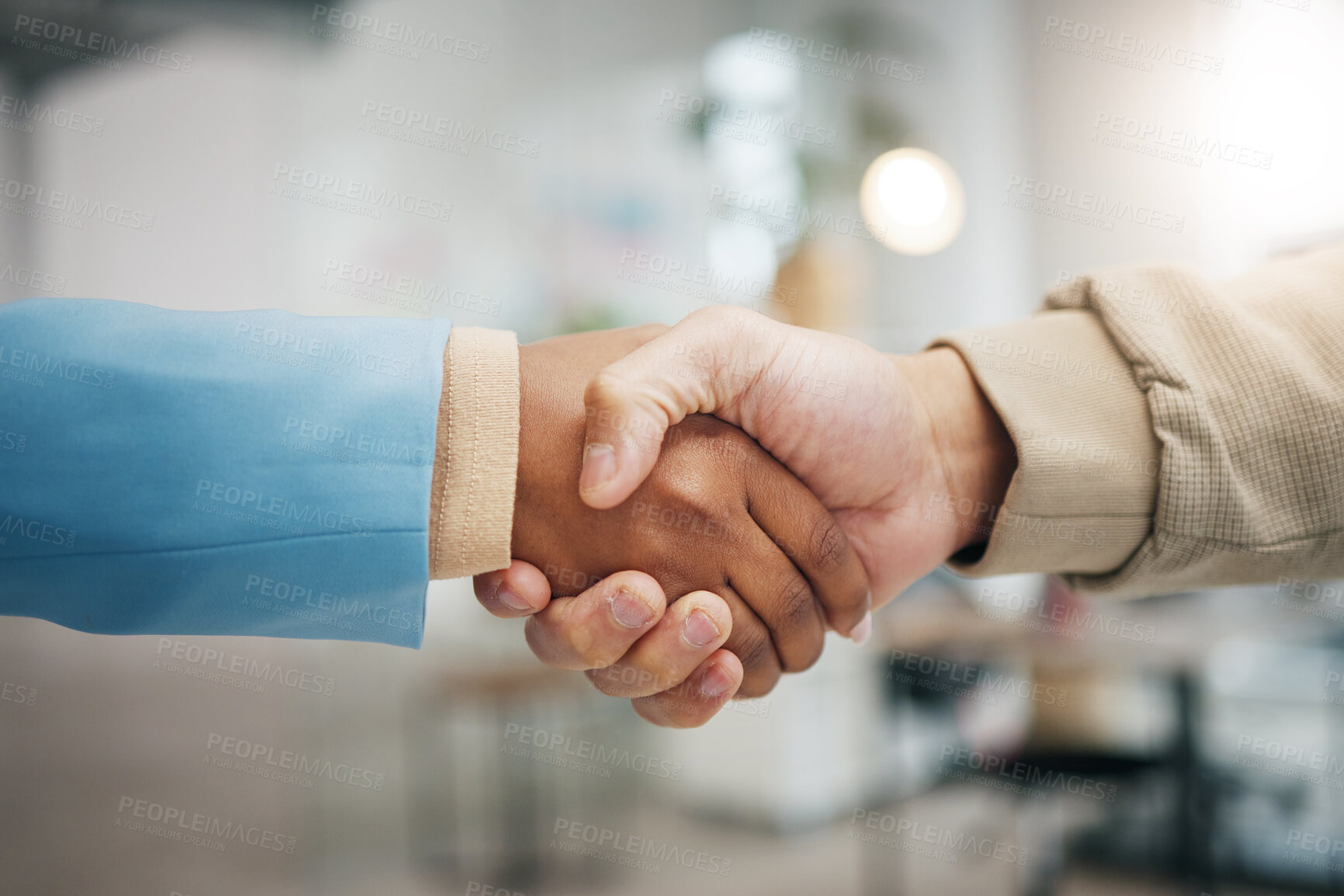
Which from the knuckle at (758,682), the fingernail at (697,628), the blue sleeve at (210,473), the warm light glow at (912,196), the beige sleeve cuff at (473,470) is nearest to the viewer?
the blue sleeve at (210,473)

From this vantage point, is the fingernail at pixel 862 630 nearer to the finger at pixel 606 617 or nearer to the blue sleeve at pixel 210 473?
the finger at pixel 606 617

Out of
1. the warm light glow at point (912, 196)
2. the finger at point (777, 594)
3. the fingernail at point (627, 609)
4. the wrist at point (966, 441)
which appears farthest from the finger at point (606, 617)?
the warm light glow at point (912, 196)

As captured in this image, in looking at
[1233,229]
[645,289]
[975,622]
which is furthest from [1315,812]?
[645,289]

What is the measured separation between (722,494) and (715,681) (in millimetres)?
220

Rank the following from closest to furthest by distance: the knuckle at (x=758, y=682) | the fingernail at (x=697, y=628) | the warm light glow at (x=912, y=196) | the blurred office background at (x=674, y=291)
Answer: the fingernail at (x=697, y=628) < the knuckle at (x=758, y=682) < the blurred office background at (x=674, y=291) < the warm light glow at (x=912, y=196)

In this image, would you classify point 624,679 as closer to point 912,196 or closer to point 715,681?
point 715,681

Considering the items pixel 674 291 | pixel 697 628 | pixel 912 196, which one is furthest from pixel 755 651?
pixel 912 196

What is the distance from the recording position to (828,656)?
3096mm

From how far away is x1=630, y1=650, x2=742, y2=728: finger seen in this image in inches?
35.2

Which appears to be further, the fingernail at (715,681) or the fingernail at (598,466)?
the fingernail at (715,681)

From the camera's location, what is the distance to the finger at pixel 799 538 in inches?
35.2

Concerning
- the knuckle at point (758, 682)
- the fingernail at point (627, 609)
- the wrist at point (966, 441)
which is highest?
the wrist at point (966, 441)

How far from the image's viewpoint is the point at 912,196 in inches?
127

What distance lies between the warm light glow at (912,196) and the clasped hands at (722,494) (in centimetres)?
245
